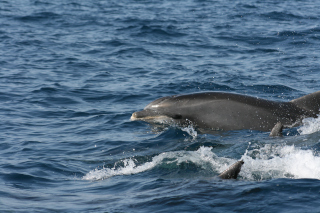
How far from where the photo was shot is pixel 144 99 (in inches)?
698

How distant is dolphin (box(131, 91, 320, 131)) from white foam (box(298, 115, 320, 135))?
0.60 feet

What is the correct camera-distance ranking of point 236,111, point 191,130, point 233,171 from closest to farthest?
point 233,171, point 236,111, point 191,130

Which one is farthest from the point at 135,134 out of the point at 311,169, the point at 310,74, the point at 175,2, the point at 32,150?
the point at 175,2

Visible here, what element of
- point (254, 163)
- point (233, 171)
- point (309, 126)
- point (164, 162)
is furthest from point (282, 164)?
point (309, 126)

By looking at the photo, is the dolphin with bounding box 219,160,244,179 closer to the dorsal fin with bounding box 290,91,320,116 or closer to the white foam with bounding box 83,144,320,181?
the white foam with bounding box 83,144,320,181

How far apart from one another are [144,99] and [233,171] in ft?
31.5

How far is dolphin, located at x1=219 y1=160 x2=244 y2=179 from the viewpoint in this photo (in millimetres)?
8320

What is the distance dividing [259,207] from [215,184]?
111cm

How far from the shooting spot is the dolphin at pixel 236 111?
497 inches

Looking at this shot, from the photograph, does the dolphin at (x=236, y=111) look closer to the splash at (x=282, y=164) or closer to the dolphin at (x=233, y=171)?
the splash at (x=282, y=164)

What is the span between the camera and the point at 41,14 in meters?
34.2

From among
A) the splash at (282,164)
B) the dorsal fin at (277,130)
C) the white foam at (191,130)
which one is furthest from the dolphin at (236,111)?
the splash at (282,164)

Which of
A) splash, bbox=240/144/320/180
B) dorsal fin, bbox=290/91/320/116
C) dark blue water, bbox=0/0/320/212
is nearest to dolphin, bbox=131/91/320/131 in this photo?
dorsal fin, bbox=290/91/320/116

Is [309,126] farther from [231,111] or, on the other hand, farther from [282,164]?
[282,164]
